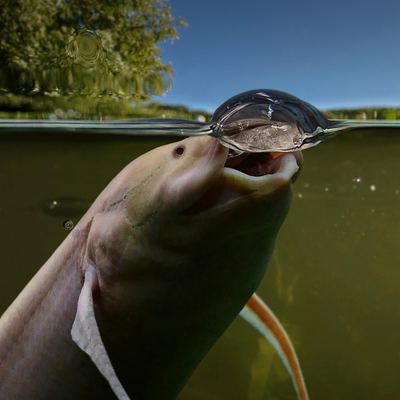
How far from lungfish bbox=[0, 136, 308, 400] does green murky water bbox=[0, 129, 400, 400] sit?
3.83 metres

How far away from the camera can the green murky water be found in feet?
21.5

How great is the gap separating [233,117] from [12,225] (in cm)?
869

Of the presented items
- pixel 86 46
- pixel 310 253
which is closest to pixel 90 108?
pixel 86 46

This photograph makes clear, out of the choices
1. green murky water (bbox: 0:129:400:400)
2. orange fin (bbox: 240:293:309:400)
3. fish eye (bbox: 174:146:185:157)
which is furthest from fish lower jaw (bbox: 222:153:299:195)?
green murky water (bbox: 0:129:400:400)

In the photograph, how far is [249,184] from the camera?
1271 mm

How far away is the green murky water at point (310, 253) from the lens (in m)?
6.55

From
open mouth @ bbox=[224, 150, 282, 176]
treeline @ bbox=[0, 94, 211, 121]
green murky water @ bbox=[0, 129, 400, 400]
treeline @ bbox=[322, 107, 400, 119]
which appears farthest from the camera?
green murky water @ bbox=[0, 129, 400, 400]

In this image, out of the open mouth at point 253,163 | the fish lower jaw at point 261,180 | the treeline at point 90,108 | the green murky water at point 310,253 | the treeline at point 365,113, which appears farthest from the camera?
the green murky water at point 310,253

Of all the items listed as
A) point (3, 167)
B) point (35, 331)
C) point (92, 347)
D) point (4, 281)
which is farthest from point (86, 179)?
point (92, 347)

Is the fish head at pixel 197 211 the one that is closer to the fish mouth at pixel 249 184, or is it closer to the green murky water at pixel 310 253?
the fish mouth at pixel 249 184

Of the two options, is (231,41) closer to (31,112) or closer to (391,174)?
(31,112)

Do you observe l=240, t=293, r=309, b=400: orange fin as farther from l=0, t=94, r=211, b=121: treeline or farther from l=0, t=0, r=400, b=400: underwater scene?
l=0, t=94, r=211, b=121: treeline

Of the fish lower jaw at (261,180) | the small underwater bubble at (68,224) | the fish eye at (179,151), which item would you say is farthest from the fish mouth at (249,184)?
the small underwater bubble at (68,224)

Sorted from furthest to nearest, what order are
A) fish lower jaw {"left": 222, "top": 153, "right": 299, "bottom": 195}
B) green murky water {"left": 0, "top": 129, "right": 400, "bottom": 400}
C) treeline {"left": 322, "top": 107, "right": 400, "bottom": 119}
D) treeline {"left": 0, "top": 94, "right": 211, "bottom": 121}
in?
1. green murky water {"left": 0, "top": 129, "right": 400, "bottom": 400}
2. treeline {"left": 322, "top": 107, "right": 400, "bottom": 119}
3. treeline {"left": 0, "top": 94, "right": 211, "bottom": 121}
4. fish lower jaw {"left": 222, "top": 153, "right": 299, "bottom": 195}
